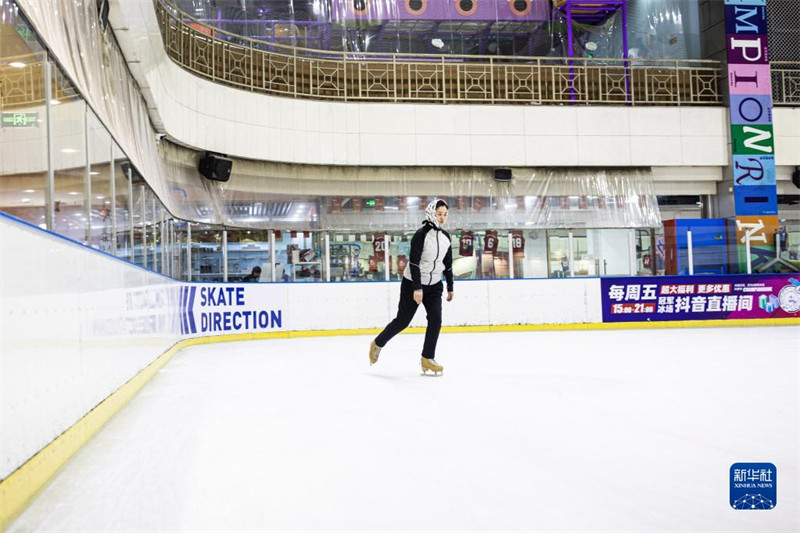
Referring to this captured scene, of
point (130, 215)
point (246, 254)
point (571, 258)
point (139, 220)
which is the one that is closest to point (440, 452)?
point (130, 215)

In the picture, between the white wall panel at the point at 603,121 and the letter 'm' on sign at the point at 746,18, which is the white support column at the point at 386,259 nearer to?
the white wall panel at the point at 603,121

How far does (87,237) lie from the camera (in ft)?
15.1

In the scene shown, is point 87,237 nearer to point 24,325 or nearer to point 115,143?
point 115,143

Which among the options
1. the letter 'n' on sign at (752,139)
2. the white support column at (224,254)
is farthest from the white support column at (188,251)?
the letter 'n' on sign at (752,139)

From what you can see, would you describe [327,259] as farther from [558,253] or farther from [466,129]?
[558,253]

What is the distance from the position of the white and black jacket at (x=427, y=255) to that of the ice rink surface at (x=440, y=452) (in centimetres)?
93

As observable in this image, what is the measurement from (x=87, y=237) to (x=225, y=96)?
35.4ft

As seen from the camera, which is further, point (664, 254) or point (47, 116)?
point (664, 254)

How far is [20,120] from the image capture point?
3203 millimetres

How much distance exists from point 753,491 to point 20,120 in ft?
11.0

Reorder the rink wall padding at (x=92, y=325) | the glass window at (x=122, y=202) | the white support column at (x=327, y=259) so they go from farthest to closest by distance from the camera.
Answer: the white support column at (x=327, y=259)
the glass window at (x=122, y=202)
the rink wall padding at (x=92, y=325)

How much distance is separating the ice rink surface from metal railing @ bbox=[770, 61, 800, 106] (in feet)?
46.4

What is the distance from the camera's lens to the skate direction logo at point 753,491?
2.41 metres

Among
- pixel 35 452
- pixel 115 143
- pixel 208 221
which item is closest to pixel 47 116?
pixel 35 452
